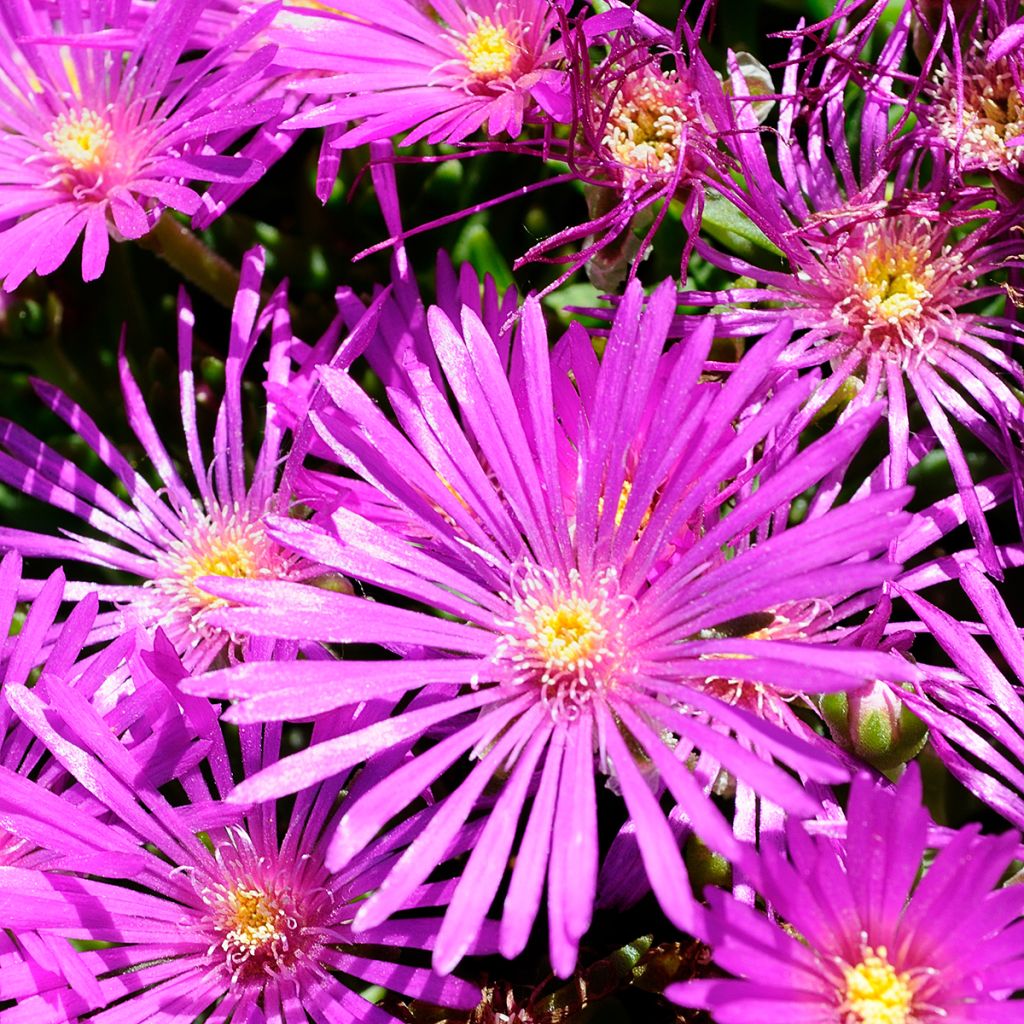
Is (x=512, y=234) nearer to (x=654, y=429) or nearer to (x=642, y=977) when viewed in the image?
(x=654, y=429)

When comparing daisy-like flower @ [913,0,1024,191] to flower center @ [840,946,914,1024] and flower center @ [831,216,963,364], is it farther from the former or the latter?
flower center @ [840,946,914,1024]

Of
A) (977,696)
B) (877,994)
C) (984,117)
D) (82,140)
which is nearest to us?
(877,994)

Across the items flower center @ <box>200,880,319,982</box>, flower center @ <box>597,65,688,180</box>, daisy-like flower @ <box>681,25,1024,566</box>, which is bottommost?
flower center @ <box>200,880,319,982</box>

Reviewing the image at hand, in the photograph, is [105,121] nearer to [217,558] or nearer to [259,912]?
[217,558]

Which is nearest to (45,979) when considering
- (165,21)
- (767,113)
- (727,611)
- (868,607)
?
(727,611)

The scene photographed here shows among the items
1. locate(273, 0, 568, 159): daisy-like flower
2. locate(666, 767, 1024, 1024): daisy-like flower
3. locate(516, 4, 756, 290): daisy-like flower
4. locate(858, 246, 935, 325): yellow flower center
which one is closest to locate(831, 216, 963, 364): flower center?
locate(858, 246, 935, 325): yellow flower center

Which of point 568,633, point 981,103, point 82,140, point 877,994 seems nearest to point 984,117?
point 981,103

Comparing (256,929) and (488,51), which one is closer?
(256,929)
